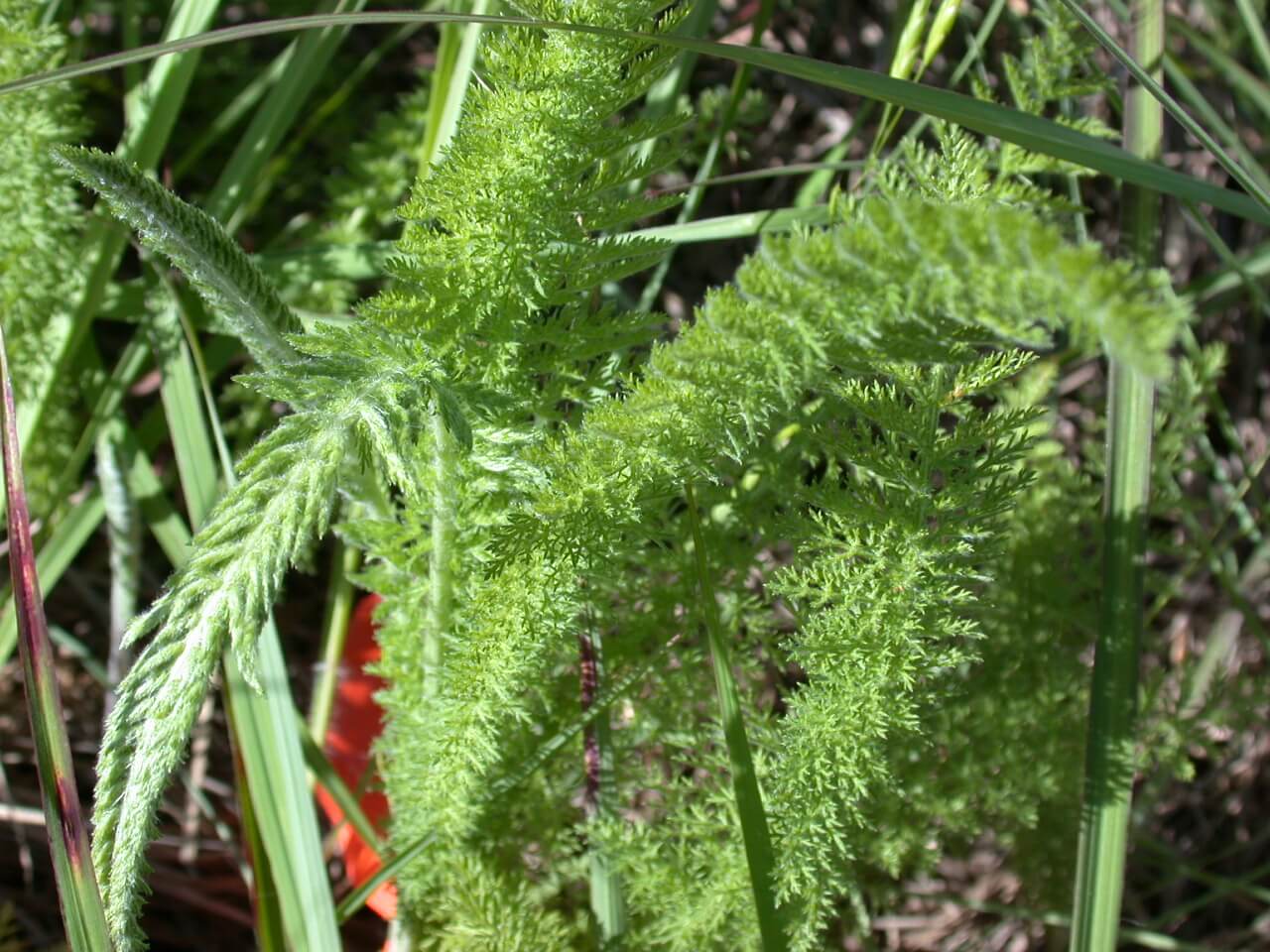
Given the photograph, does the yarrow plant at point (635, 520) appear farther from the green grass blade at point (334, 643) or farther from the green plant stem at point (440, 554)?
the green grass blade at point (334, 643)

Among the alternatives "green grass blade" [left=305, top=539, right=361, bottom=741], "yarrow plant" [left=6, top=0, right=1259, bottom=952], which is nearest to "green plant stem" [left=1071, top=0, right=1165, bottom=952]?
"yarrow plant" [left=6, top=0, right=1259, bottom=952]

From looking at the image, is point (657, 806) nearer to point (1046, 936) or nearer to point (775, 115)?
point (1046, 936)

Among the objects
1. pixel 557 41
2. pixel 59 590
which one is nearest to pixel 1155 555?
pixel 557 41

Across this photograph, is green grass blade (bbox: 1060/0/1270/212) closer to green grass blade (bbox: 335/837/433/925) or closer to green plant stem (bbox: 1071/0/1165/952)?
green plant stem (bbox: 1071/0/1165/952)

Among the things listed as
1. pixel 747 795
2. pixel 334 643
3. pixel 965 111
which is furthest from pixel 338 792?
pixel 965 111

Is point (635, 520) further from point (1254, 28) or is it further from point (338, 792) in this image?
point (1254, 28)


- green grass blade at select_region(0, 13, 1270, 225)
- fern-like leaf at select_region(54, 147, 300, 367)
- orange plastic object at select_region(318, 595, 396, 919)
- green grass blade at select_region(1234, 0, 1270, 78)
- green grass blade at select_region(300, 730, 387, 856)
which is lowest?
green grass blade at select_region(300, 730, 387, 856)

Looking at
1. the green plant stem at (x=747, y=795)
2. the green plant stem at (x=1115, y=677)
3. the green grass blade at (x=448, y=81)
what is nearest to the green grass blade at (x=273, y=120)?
the green grass blade at (x=448, y=81)
